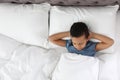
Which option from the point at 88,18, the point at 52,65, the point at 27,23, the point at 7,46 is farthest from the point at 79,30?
the point at 7,46

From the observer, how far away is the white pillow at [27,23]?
1.83 meters

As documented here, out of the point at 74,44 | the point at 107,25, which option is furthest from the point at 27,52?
the point at 107,25

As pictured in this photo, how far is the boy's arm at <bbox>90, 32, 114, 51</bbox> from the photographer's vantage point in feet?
5.42

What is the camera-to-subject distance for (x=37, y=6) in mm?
1859

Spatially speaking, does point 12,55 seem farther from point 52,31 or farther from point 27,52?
point 52,31

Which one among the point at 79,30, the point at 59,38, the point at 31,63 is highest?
the point at 79,30

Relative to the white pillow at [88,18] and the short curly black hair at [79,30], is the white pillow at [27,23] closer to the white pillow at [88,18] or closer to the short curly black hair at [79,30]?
the white pillow at [88,18]

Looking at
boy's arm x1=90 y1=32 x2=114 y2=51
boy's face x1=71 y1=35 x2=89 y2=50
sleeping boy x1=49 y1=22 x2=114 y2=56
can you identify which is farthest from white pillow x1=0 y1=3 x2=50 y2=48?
boy's arm x1=90 y1=32 x2=114 y2=51

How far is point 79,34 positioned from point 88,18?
0.18 m

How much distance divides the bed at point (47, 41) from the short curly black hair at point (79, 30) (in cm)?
9

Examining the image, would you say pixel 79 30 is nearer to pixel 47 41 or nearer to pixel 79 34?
pixel 79 34

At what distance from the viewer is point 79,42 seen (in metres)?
1.61

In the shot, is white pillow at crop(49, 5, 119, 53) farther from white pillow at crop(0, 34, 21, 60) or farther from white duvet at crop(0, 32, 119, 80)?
white pillow at crop(0, 34, 21, 60)

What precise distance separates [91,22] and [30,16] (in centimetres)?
46
